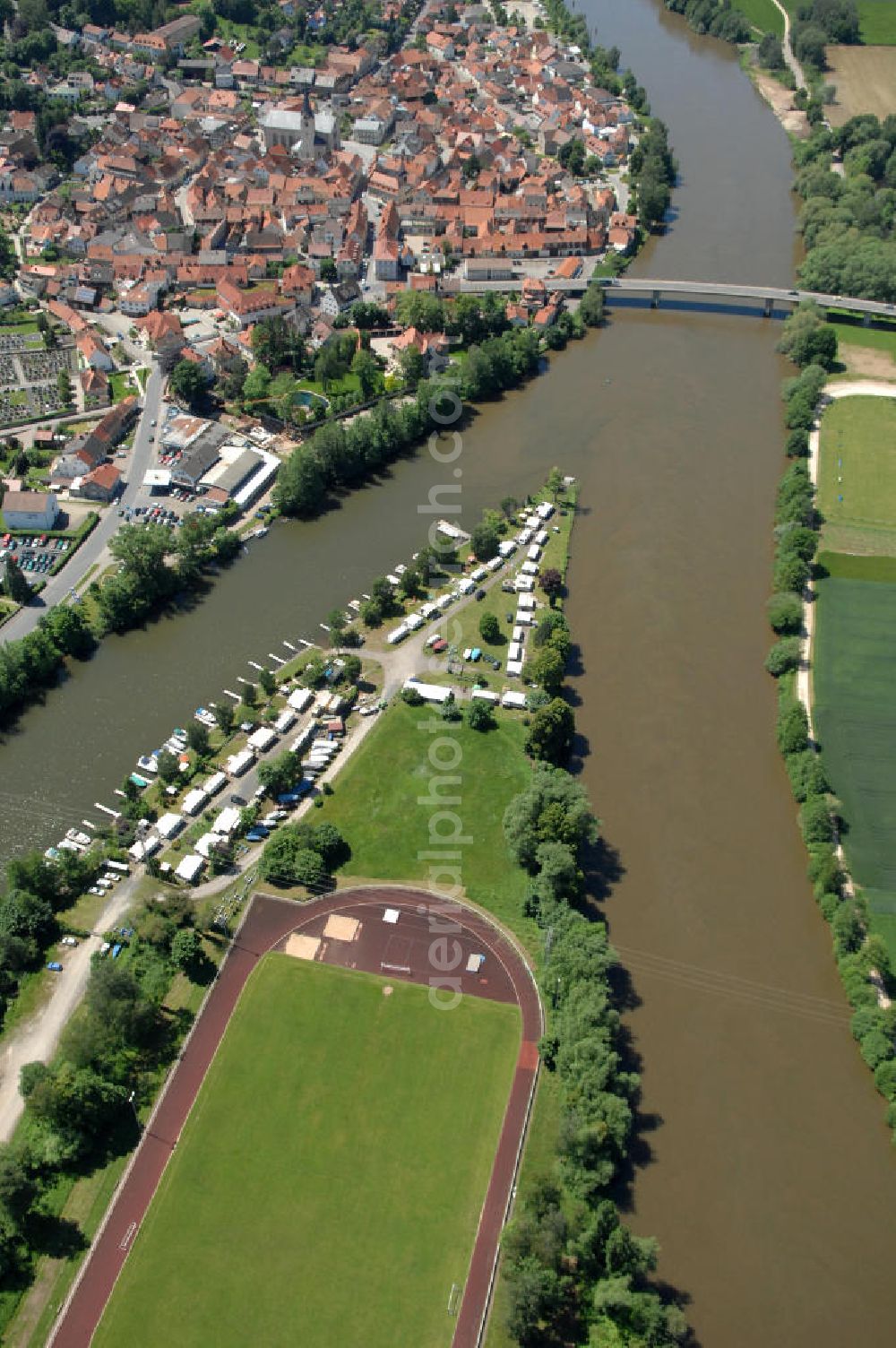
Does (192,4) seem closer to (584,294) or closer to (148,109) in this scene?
(148,109)

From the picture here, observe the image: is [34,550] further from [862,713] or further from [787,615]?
[862,713]

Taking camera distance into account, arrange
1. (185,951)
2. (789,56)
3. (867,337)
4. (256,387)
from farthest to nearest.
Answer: (789,56) < (867,337) < (256,387) < (185,951)

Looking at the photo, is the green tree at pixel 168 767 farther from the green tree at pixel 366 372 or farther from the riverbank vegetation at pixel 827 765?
the green tree at pixel 366 372

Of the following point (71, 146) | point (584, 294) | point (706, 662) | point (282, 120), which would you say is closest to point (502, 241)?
point (584, 294)

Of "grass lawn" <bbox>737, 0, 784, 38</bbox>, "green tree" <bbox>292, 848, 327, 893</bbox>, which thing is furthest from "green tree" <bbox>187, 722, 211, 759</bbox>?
"grass lawn" <bbox>737, 0, 784, 38</bbox>

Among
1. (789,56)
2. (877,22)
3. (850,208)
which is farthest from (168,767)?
(877,22)

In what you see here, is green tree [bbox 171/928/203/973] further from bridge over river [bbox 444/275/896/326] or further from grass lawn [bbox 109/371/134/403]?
bridge over river [bbox 444/275/896/326]
